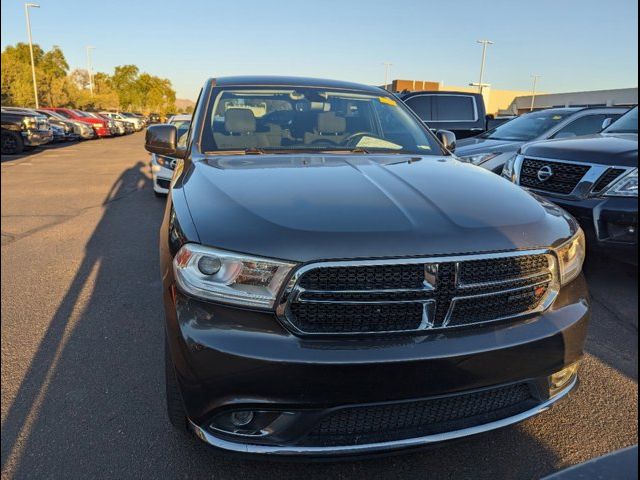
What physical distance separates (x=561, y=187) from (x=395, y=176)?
2.54 m

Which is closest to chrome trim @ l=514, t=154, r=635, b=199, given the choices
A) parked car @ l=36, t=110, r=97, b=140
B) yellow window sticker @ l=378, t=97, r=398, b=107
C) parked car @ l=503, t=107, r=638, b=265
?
parked car @ l=503, t=107, r=638, b=265

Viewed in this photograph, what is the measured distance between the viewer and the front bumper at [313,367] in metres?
1.65

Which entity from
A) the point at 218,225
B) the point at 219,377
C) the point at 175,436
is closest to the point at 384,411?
the point at 219,377

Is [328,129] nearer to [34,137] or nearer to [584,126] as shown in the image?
[584,126]

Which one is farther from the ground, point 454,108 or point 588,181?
point 454,108

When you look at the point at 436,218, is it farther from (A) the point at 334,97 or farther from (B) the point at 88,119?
(B) the point at 88,119

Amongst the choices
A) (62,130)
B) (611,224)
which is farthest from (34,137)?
(611,224)

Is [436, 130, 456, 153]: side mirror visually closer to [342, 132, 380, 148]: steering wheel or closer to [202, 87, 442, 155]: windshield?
[202, 87, 442, 155]: windshield

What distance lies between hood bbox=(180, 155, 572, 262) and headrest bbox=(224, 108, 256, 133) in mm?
633

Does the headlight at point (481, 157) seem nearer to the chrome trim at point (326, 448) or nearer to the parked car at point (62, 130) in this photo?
the chrome trim at point (326, 448)

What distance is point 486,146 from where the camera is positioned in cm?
740

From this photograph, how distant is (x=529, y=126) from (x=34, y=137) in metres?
16.2

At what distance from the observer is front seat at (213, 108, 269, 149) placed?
3102 mm

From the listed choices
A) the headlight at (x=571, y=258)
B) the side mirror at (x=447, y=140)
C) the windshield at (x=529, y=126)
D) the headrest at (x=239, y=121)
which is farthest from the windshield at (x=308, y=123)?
the windshield at (x=529, y=126)
